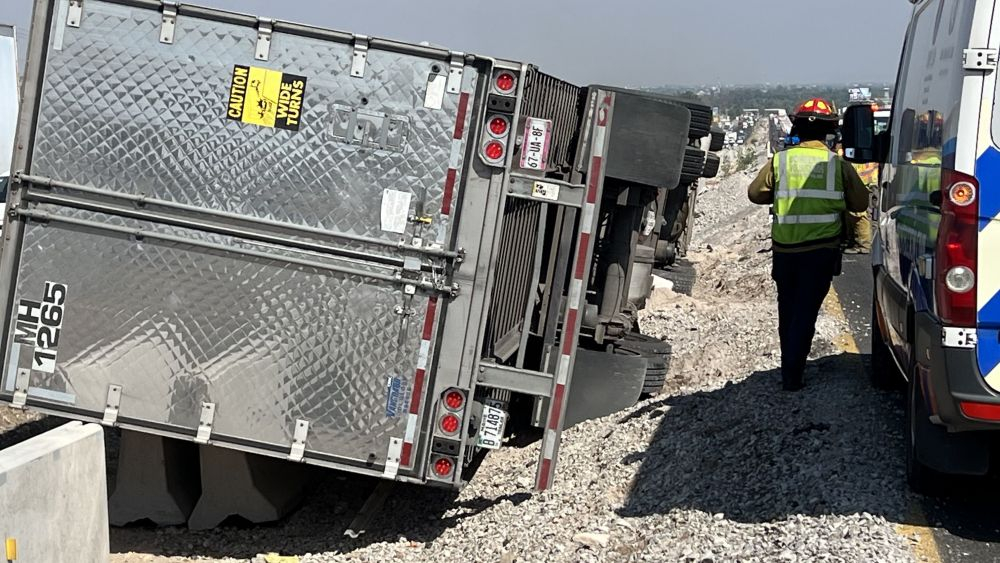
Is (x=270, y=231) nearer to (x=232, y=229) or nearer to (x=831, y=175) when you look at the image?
(x=232, y=229)

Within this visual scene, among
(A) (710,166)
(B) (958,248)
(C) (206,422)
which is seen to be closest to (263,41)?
(C) (206,422)

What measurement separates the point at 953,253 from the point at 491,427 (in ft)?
9.37

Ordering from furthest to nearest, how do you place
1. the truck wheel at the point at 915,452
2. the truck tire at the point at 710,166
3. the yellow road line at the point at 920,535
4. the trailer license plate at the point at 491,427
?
the truck tire at the point at 710,166 < the trailer license plate at the point at 491,427 < the truck wheel at the point at 915,452 < the yellow road line at the point at 920,535

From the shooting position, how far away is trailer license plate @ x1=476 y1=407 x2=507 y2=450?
721cm

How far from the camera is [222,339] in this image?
697 cm

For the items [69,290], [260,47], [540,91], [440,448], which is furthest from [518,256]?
[69,290]

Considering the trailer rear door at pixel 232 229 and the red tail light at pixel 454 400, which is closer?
the trailer rear door at pixel 232 229

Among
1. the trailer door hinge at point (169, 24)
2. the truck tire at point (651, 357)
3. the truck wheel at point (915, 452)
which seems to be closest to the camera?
the truck wheel at point (915, 452)

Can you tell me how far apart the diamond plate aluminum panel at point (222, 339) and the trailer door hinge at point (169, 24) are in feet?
3.31

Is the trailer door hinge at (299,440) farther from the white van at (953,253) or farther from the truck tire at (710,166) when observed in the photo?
the truck tire at (710,166)

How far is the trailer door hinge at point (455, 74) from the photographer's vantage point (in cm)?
673

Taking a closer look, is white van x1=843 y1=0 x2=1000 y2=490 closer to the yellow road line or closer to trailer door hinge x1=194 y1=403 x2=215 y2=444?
the yellow road line

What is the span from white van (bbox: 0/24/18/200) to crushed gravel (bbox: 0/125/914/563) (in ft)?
32.1

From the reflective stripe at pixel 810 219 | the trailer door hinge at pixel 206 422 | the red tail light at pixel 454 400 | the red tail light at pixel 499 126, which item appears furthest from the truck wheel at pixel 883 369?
the trailer door hinge at pixel 206 422
